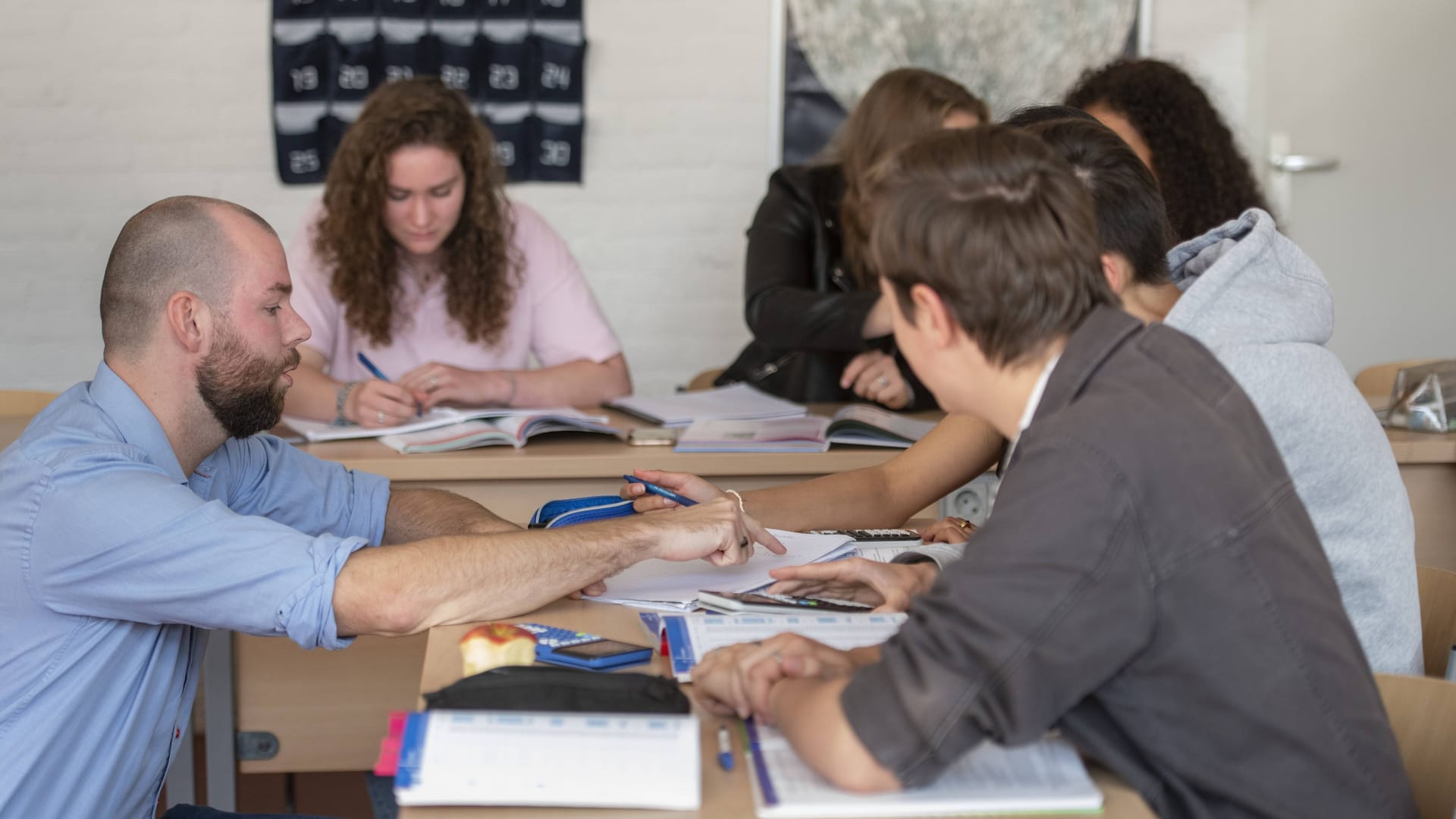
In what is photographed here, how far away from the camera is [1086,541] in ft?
2.74

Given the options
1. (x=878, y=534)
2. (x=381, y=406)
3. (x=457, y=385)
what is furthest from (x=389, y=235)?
(x=878, y=534)

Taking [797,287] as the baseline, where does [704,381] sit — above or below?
below

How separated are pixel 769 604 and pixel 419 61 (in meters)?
2.99

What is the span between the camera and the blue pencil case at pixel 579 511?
1.48m

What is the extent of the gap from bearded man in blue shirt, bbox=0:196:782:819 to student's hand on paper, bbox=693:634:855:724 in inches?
11.7

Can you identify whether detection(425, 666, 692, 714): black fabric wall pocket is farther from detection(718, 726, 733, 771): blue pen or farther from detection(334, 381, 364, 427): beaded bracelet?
detection(334, 381, 364, 427): beaded bracelet

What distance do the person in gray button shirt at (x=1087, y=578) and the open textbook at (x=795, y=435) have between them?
44.3 inches

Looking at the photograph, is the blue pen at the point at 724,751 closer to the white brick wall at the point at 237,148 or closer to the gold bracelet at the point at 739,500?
the gold bracelet at the point at 739,500

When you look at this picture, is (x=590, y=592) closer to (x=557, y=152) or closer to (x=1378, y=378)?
(x=1378, y=378)

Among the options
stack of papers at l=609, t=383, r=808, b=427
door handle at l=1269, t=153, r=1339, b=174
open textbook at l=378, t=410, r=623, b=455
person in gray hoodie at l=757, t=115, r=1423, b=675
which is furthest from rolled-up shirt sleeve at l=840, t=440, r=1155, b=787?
door handle at l=1269, t=153, r=1339, b=174

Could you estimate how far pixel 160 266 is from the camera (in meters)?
1.37

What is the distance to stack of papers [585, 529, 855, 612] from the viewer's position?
1331 millimetres

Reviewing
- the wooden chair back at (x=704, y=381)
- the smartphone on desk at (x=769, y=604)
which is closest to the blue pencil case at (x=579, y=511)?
the smartphone on desk at (x=769, y=604)

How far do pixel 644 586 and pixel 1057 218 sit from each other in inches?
25.1
